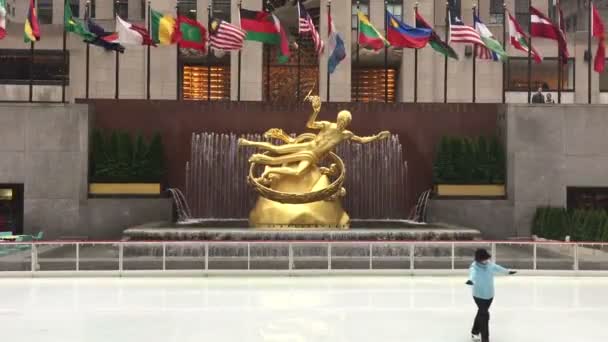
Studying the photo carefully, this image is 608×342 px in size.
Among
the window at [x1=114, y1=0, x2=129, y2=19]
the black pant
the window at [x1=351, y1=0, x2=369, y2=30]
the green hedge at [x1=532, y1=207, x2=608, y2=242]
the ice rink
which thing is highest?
the window at [x1=114, y1=0, x2=129, y2=19]

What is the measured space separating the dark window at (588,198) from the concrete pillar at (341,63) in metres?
11.8

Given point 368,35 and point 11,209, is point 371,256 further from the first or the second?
point 11,209

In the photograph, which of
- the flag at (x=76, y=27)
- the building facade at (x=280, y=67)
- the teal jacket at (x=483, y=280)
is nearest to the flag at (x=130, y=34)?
the flag at (x=76, y=27)

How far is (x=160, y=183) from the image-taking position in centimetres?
2239

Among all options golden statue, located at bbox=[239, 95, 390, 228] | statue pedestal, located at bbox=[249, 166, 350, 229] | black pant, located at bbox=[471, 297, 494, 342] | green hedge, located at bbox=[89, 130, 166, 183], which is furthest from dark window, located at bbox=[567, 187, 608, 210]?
black pant, located at bbox=[471, 297, 494, 342]

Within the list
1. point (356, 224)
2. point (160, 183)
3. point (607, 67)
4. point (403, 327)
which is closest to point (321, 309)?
point (403, 327)

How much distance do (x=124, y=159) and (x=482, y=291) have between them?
51.2ft

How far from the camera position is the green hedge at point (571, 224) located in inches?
754

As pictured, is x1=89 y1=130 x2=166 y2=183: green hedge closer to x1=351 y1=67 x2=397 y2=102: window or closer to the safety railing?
the safety railing

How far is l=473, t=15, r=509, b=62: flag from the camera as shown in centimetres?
2262

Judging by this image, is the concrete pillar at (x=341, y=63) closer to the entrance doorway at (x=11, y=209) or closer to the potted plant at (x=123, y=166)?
the potted plant at (x=123, y=166)

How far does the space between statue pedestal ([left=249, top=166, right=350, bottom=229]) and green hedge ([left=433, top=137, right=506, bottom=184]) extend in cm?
509

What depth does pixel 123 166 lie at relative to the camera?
22094 millimetres

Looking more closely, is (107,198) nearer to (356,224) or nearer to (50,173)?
(50,173)
